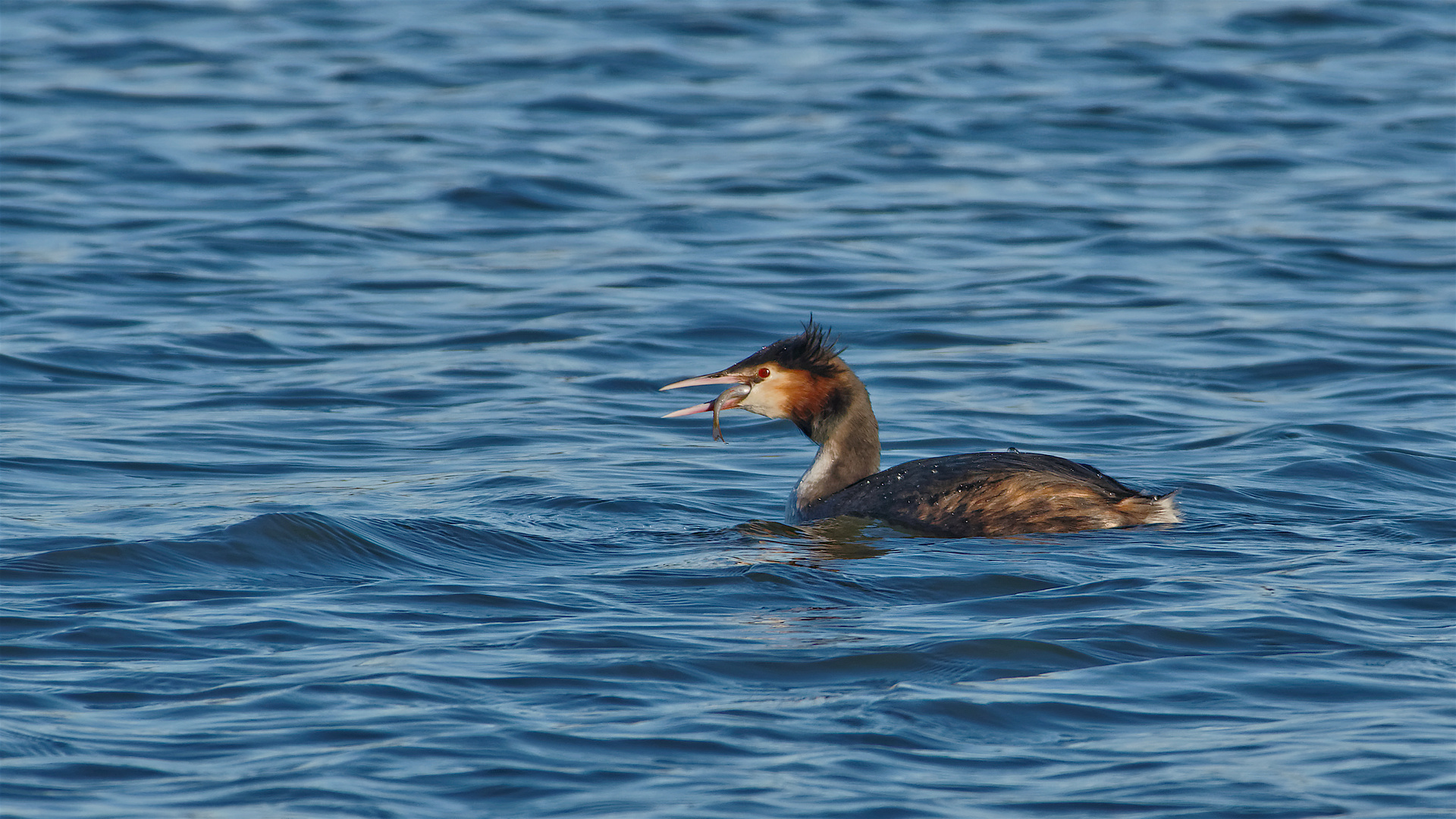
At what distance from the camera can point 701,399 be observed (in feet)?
41.0

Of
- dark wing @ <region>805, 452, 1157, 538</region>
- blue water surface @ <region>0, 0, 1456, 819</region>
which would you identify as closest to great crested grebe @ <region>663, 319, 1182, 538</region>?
dark wing @ <region>805, 452, 1157, 538</region>

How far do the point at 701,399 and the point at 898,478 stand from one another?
361cm

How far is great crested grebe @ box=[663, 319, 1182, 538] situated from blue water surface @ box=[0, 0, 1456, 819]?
0.16 metres

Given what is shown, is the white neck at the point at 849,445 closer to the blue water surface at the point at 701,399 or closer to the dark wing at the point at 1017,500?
the blue water surface at the point at 701,399

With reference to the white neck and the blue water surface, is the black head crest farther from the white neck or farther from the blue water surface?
the blue water surface

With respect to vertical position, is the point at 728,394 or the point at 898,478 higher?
the point at 728,394

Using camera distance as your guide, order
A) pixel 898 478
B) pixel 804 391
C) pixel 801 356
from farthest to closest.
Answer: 1. pixel 804 391
2. pixel 801 356
3. pixel 898 478

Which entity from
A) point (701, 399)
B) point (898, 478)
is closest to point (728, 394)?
point (898, 478)

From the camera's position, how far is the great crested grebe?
866 cm

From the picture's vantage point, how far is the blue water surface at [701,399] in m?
5.91

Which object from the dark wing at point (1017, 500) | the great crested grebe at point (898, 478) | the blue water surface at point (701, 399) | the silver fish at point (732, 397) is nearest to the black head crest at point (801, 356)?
the great crested grebe at point (898, 478)

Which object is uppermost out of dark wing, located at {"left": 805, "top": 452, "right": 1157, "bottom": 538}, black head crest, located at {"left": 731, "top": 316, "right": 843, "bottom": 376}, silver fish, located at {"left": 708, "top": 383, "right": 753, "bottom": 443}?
black head crest, located at {"left": 731, "top": 316, "right": 843, "bottom": 376}

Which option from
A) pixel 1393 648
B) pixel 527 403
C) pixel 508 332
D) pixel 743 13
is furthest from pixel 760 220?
pixel 1393 648

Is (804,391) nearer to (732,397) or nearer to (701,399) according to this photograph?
(732,397)
